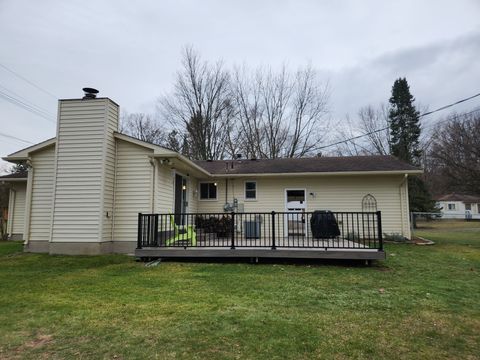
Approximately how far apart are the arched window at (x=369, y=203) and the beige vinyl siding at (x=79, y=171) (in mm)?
9427

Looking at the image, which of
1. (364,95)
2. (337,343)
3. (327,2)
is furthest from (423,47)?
(337,343)

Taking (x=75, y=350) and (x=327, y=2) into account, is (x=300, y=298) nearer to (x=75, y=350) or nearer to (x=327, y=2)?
(x=75, y=350)

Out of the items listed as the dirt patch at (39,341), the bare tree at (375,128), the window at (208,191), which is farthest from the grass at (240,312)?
the bare tree at (375,128)

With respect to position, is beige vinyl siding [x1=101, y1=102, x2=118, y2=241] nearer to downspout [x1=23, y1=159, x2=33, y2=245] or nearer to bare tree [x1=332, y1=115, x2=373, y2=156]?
downspout [x1=23, y1=159, x2=33, y2=245]

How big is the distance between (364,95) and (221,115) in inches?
485

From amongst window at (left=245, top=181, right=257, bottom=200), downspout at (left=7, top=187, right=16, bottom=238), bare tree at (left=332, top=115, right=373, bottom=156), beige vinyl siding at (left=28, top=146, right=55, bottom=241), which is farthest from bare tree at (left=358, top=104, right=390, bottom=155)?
downspout at (left=7, top=187, right=16, bottom=238)

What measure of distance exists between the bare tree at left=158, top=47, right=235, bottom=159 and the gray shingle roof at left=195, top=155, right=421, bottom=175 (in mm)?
8185

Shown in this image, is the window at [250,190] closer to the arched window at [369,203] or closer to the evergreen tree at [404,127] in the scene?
the arched window at [369,203]

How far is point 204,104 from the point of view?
23.7 metres

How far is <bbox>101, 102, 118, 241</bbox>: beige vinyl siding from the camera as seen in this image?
8.96m

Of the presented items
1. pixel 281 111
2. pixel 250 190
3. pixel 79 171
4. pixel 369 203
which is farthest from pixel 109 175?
pixel 281 111

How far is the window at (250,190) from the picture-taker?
13328mm

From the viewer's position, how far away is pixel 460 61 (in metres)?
13.9

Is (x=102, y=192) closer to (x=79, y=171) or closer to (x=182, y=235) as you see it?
(x=79, y=171)
